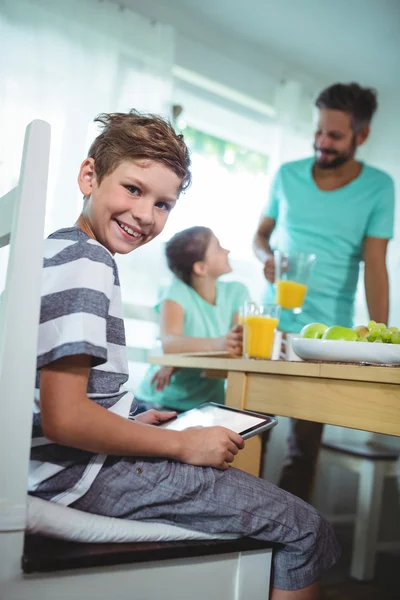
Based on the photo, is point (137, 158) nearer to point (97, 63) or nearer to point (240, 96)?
point (97, 63)

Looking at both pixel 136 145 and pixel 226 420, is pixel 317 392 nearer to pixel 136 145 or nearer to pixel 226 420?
pixel 226 420

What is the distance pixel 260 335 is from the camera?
143 cm

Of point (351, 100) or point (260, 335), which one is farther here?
point (351, 100)

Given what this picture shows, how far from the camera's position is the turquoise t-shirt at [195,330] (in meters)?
2.01

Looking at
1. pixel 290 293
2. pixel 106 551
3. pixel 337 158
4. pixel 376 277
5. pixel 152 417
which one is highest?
pixel 337 158

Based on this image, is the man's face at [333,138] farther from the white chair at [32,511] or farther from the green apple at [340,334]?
the white chair at [32,511]

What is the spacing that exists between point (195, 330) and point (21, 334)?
4.95ft

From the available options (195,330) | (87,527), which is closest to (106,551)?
(87,527)

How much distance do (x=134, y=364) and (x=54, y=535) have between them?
6.67ft

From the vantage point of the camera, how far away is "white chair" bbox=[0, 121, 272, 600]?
2.12ft

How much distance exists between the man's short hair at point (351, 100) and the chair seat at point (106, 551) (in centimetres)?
189

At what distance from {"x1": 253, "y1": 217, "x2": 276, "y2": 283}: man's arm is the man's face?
33 centimetres

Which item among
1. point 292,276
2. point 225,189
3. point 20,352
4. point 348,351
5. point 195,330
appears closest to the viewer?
point 20,352

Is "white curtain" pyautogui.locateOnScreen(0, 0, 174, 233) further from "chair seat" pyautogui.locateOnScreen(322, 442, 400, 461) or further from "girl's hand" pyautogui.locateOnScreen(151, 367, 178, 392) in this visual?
"chair seat" pyautogui.locateOnScreen(322, 442, 400, 461)
